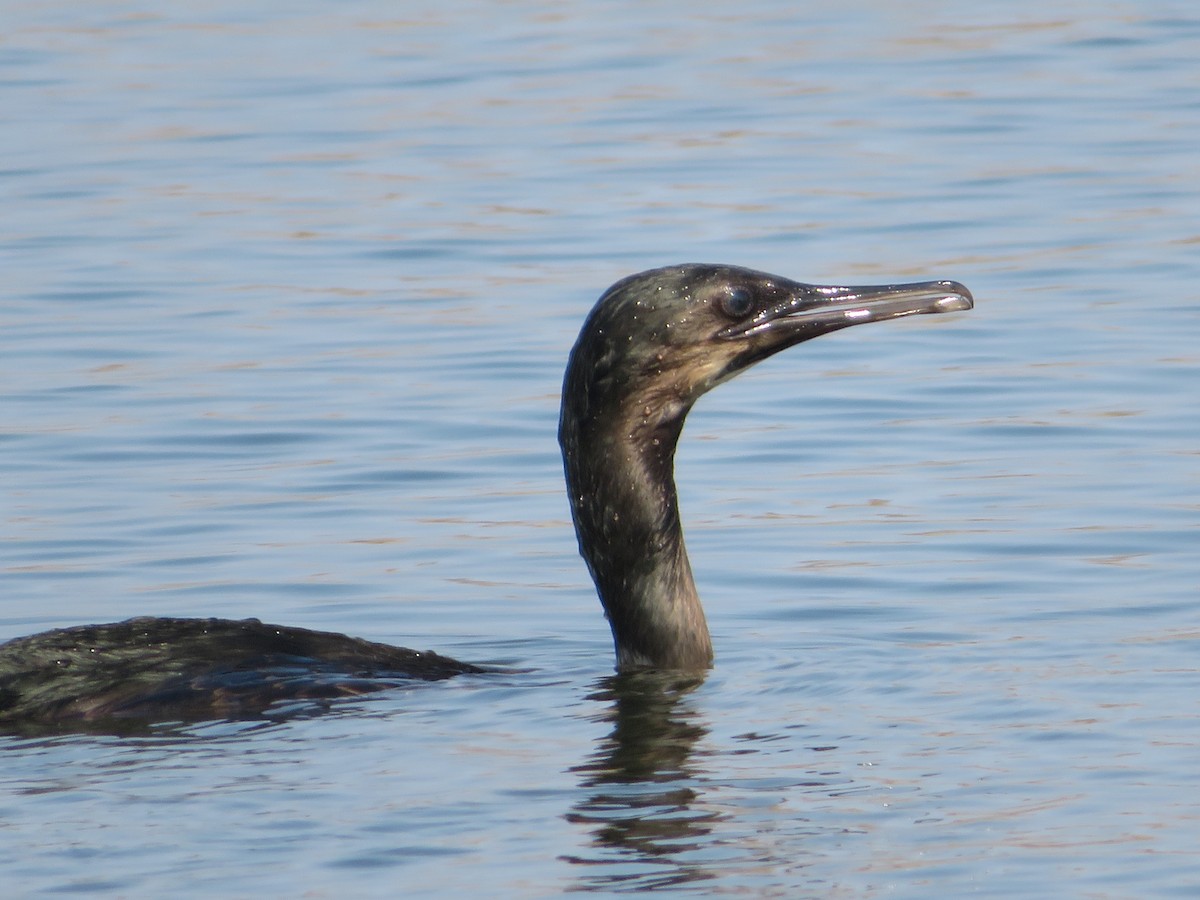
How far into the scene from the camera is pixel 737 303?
772 cm

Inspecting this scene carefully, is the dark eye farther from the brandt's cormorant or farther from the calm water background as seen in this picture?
the calm water background

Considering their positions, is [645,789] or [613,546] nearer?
[645,789]

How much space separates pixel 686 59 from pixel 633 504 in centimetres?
1352

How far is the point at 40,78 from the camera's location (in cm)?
2102

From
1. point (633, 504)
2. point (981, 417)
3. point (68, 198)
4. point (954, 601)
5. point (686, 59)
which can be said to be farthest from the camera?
point (686, 59)

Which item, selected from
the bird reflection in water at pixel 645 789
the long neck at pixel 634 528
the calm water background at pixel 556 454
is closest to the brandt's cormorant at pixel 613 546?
the long neck at pixel 634 528

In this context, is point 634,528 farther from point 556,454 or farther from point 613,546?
point 556,454

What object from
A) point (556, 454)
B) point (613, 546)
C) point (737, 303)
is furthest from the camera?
point (556, 454)

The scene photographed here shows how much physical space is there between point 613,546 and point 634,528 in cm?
8

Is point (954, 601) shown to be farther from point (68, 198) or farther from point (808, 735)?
point (68, 198)

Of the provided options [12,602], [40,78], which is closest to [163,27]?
[40,78]

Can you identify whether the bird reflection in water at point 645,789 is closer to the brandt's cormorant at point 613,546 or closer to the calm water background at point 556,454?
the calm water background at point 556,454

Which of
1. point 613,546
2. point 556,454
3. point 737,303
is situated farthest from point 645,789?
point 556,454

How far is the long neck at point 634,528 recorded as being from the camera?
7.68 metres
